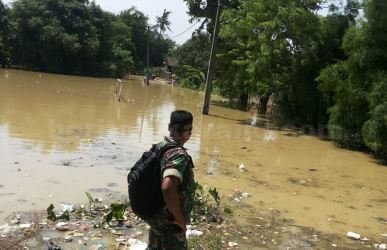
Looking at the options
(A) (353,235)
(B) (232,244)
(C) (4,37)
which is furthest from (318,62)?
(C) (4,37)

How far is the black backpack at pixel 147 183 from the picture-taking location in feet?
9.92

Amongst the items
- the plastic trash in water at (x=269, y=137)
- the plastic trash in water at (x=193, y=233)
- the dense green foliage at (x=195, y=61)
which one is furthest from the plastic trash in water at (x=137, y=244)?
the dense green foliage at (x=195, y=61)

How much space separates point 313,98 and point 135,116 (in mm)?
7210

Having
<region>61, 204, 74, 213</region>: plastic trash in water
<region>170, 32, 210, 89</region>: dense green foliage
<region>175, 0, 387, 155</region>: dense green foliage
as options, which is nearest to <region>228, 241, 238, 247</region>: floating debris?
<region>61, 204, 74, 213</region>: plastic trash in water

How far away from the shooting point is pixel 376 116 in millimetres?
12766

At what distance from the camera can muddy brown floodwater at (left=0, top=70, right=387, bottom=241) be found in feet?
24.0

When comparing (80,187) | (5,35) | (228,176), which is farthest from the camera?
(5,35)

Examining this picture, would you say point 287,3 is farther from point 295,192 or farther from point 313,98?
point 295,192

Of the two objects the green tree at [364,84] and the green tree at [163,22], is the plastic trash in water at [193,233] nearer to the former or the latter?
the green tree at [364,84]

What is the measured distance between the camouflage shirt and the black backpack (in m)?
0.05

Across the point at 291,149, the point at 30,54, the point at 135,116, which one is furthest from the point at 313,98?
the point at 30,54

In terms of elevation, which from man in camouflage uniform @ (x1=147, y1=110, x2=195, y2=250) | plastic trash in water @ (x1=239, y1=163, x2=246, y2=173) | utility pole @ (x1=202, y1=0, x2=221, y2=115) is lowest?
plastic trash in water @ (x1=239, y1=163, x2=246, y2=173)

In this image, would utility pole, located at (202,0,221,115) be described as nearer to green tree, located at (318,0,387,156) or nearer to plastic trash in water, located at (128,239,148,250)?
green tree, located at (318,0,387,156)

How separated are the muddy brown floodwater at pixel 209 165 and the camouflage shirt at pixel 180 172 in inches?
136
